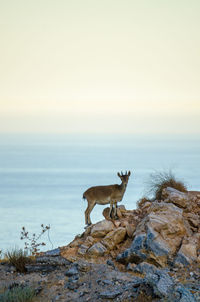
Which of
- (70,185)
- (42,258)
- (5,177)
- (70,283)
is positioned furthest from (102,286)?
(5,177)

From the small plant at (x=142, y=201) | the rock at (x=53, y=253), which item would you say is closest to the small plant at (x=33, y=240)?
the rock at (x=53, y=253)

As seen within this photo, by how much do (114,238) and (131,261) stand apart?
1.29 m

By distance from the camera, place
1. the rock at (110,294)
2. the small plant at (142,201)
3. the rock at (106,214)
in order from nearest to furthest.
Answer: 1. the rock at (110,294)
2. the rock at (106,214)
3. the small plant at (142,201)

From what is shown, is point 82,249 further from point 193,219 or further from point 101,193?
point 193,219

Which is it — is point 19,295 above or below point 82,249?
below

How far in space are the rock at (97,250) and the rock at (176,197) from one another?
3.35 meters

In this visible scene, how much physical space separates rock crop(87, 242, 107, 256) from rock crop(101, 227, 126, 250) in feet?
0.57

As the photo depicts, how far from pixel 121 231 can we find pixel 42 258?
9.27ft

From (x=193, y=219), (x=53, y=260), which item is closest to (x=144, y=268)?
(x=53, y=260)

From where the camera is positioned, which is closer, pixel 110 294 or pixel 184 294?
pixel 184 294

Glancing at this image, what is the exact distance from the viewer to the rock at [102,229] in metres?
16.1

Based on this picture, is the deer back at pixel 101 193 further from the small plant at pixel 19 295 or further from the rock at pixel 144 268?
the small plant at pixel 19 295

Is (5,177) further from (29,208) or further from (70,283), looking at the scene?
(70,283)

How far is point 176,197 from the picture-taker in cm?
1739
